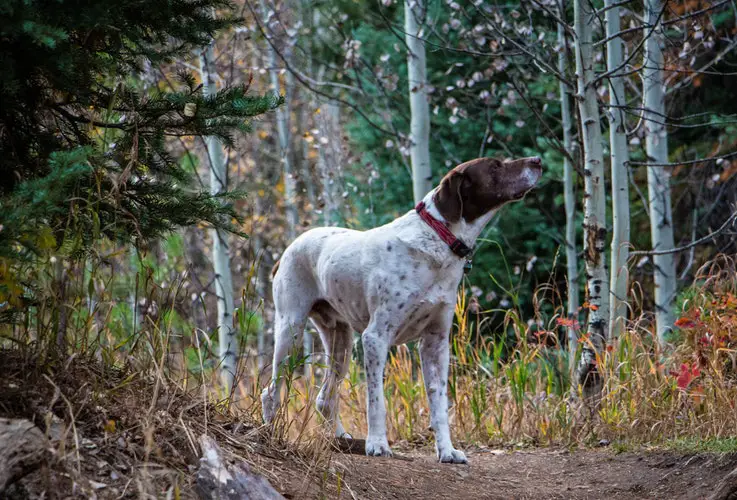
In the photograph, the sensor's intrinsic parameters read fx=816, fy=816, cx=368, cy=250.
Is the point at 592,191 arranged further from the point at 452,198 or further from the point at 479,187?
the point at 452,198

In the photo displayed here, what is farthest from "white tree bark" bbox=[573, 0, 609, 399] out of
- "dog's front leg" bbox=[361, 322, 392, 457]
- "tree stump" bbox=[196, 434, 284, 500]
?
"tree stump" bbox=[196, 434, 284, 500]

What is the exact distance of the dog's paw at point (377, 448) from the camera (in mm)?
4809

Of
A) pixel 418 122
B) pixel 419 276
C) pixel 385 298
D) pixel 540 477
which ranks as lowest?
pixel 540 477

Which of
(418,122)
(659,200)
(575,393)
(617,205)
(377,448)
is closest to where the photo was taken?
(377,448)

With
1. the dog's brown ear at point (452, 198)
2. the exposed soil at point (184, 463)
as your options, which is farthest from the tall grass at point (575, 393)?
the dog's brown ear at point (452, 198)

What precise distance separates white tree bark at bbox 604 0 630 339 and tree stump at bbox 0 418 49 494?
173 inches

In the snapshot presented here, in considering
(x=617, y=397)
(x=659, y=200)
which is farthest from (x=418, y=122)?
(x=617, y=397)

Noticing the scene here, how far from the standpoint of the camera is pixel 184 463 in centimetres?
323

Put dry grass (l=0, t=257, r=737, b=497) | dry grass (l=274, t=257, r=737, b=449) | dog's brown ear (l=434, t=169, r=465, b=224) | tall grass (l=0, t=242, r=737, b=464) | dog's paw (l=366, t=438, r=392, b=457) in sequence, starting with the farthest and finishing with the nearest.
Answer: dry grass (l=274, t=257, r=737, b=449), tall grass (l=0, t=242, r=737, b=464), dog's brown ear (l=434, t=169, r=465, b=224), dog's paw (l=366, t=438, r=392, b=457), dry grass (l=0, t=257, r=737, b=497)

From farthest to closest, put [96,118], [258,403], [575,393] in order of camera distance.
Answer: [575,393] < [258,403] < [96,118]

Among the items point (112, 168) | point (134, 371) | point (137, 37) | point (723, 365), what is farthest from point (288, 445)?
point (723, 365)

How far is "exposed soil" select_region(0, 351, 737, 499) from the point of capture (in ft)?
9.64

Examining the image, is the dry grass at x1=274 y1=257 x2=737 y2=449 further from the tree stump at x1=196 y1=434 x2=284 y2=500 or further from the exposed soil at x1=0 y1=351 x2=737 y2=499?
the tree stump at x1=196 y1=434 x2=284 y2=500

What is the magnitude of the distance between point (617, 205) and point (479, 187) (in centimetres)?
189
